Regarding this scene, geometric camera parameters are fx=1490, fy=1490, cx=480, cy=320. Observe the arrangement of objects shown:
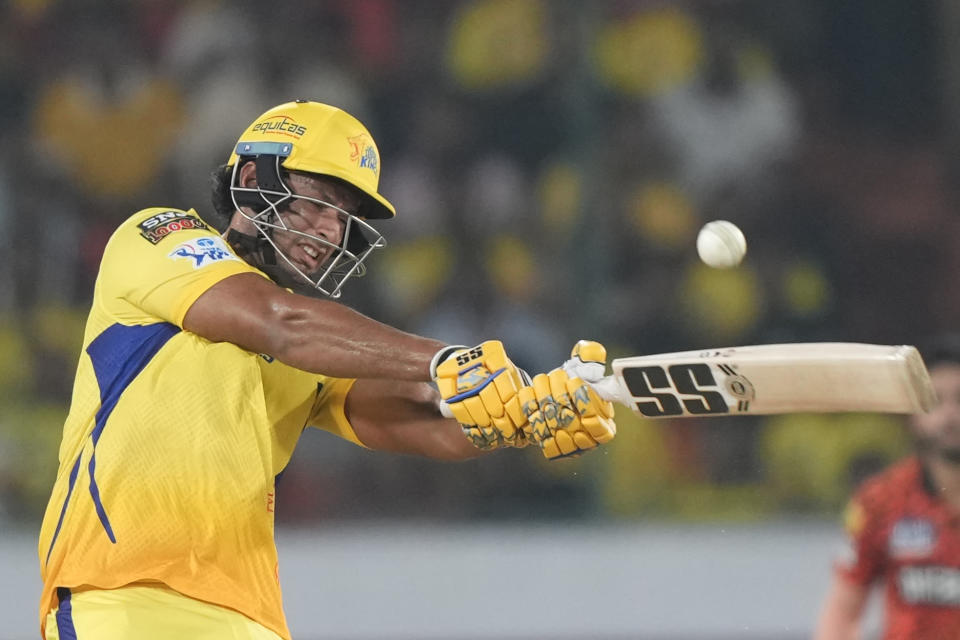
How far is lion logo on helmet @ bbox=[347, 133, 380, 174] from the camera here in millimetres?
3588

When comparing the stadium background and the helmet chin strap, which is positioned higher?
the stadium background

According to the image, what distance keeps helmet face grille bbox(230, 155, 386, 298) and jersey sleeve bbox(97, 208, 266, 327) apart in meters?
0.14

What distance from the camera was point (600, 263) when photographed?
6.47 m

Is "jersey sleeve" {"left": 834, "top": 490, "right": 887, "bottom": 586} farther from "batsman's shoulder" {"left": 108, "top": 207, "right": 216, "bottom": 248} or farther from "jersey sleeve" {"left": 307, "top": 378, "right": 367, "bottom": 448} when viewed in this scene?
"batsman's shoulder" {"left": 108, "top": 207, "right": 216, "bottom": 248}

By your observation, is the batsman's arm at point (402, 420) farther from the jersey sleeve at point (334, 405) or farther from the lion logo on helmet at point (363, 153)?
the lion logo on helmet at point (363, 153)

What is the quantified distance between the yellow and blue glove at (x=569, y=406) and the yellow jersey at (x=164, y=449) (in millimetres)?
666

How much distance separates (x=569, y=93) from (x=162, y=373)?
3.68m

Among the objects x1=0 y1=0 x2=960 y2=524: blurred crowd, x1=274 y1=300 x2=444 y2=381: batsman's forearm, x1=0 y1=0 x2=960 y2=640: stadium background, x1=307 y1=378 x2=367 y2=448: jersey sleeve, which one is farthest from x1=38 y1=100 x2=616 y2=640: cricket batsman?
x1=0 y1=0 x2=960 y2=524: blurred crowd

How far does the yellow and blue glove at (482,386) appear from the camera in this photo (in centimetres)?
307

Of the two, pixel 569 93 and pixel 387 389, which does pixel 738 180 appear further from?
pixel 387 389

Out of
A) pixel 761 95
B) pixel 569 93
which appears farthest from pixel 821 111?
pixel 569 93

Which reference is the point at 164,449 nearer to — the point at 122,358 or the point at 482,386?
the point at 122,358

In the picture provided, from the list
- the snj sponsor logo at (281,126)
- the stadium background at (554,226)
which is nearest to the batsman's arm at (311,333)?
the snj sponsor logo at (281,126)

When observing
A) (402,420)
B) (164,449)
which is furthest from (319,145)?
(164,449)
